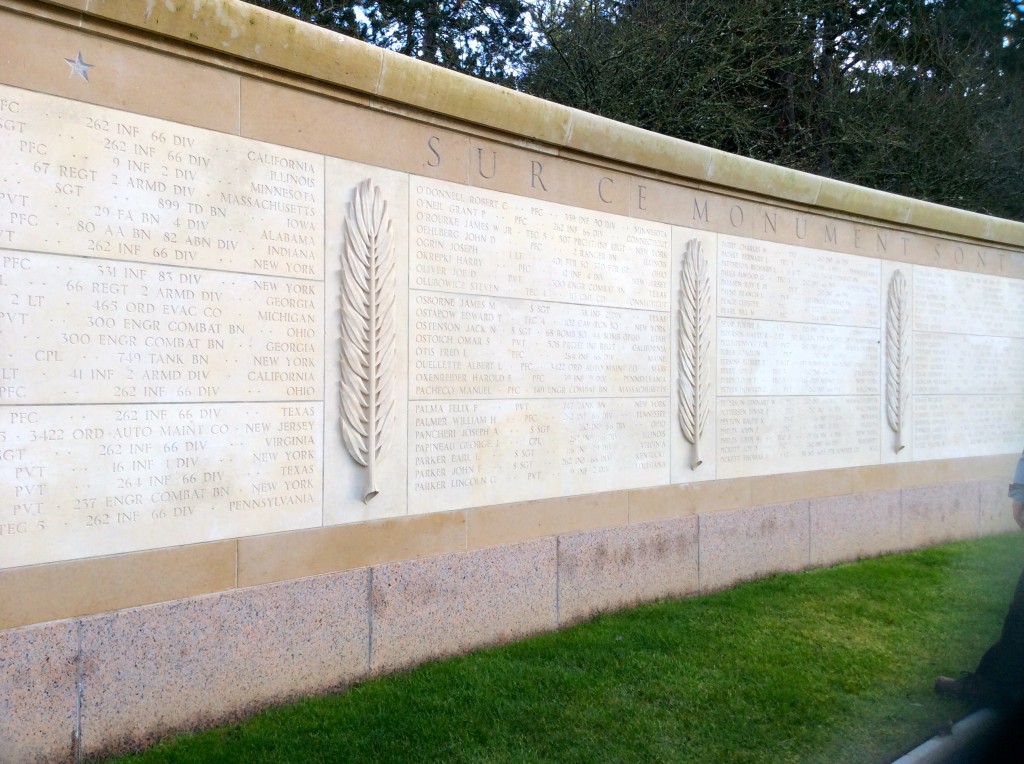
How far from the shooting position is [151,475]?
3965 millimetres

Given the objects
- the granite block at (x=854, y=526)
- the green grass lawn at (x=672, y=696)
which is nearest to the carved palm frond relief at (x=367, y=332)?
the green grass lawn at (x=672, y=696)

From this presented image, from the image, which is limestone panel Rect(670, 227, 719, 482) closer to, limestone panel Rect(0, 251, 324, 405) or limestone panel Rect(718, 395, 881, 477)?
limestone panel Rect(718, 395, 881, 477)

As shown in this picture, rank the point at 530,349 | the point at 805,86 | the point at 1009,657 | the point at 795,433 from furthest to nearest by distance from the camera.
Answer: the point at 805,86
the point at 795,433
the point at 530,349
the point at 1009,657

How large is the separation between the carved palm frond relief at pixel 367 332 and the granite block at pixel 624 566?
165 centimetres

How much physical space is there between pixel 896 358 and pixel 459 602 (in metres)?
5.23

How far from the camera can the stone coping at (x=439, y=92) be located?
4.07 metres

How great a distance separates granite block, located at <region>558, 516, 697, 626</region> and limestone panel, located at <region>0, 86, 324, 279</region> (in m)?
2.64

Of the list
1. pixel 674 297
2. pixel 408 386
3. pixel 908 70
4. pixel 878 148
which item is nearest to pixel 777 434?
pixel 674 297

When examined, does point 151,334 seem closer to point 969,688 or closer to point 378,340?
point 378,340

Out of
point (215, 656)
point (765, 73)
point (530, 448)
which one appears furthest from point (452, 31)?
point (215, 656)

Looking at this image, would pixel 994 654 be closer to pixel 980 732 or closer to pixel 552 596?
pixel 980 732

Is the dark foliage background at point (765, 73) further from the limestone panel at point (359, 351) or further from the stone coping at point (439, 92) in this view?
the limestone panel at point (359, 351)

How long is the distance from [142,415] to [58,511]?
539mm

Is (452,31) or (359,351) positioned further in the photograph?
(452,31)
